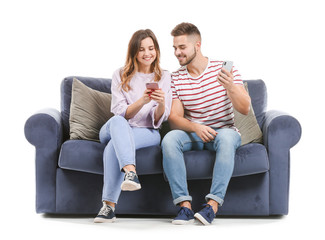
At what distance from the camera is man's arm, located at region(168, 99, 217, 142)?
10.9ft

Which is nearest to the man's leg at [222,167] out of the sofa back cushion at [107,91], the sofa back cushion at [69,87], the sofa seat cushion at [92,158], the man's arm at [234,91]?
the man's arm at [234,91]

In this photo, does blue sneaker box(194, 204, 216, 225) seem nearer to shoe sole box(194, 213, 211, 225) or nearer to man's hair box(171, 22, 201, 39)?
shoe sole box(194, 213, 211, 225)

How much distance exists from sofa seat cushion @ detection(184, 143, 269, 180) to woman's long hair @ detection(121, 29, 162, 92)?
62cm

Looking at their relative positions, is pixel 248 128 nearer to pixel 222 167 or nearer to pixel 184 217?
pixel 222 167

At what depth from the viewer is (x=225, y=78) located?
130 inches

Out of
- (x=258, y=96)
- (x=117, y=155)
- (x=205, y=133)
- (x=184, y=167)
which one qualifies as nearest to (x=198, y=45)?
(x=205, y=133)

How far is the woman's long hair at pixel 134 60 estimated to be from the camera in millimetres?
3493

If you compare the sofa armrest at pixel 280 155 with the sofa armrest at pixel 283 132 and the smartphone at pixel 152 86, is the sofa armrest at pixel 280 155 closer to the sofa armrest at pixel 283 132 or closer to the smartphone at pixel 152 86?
the sofa armrest at pixel 283 132

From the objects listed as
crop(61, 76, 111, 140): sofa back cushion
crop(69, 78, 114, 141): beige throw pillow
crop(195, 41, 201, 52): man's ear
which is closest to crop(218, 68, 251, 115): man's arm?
crop(195, 41, 201, 52): man's ear

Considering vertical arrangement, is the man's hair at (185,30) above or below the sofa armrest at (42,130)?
above

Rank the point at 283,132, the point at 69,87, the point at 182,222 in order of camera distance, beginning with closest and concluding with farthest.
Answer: the point at 182,222 → the point at 283,132 → the point at 69,87

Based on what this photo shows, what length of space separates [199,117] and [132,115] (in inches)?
18.0

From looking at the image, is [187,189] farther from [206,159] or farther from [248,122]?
[248,122]

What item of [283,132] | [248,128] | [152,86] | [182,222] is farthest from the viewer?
[248,128]
